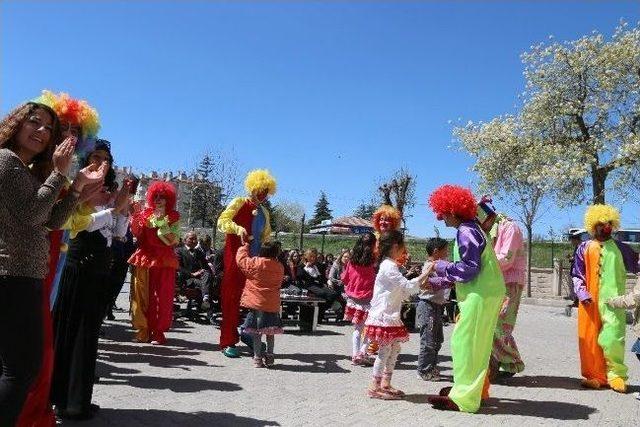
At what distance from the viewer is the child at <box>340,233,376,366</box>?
7.12 m

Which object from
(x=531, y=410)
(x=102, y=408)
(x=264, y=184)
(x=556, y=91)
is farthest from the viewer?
(x=556, y=91)

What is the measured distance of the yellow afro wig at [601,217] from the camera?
630 centimetres

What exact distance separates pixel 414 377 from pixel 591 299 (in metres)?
2.14

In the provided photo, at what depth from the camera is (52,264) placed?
3.51 metres

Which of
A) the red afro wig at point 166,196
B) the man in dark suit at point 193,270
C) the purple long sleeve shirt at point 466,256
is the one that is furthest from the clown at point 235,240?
the man in dark suit at point 193,270

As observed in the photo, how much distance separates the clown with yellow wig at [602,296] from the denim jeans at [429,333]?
1.58 metres

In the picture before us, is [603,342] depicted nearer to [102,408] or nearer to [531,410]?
[531,410]

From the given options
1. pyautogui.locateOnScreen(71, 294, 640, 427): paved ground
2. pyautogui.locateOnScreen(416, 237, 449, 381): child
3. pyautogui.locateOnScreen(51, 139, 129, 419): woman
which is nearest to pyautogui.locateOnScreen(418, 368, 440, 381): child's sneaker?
pyautogui.locateOnScreen(416, 237, 449, 381): child

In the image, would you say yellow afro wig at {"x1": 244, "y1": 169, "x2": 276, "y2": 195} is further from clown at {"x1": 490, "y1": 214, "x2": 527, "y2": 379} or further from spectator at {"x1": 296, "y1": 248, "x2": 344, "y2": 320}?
spectator at {"x1": 296, "y1": 248, "x2": 344, "y2": 320}

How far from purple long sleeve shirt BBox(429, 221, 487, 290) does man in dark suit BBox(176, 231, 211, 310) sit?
6302 mm

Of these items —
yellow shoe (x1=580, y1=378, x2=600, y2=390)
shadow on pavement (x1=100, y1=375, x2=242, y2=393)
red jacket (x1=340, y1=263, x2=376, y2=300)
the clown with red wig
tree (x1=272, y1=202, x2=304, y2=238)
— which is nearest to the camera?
shadow on pavement (x1=100, y1=375, x2=242, y2=393)

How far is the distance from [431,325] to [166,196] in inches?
158

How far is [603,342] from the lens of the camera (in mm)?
6043

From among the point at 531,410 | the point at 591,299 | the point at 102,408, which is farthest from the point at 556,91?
the point at 102,408
